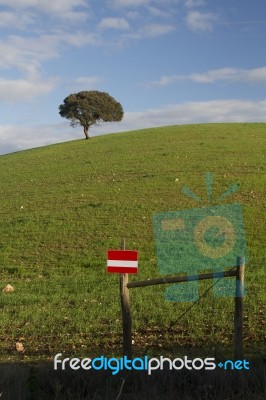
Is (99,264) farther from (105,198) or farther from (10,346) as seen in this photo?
(105,198)

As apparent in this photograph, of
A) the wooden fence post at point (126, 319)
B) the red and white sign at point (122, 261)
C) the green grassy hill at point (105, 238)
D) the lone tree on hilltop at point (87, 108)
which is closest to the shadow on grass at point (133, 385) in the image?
the wooden fence post at point (126, 319)

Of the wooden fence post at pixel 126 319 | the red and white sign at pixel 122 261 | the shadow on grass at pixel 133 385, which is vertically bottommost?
the shadow on grass at pixel 133 385

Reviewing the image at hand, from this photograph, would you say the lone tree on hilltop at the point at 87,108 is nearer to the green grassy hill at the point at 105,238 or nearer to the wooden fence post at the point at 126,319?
the green grassy hill at the point at 105,238

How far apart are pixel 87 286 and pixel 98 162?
2495 cm

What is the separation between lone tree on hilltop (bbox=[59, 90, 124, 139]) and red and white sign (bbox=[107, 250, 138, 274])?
57.3m

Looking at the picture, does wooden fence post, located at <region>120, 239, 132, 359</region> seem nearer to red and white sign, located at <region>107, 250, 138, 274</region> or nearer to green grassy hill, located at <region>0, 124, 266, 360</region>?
red and white sign, located at <region>107, 250, 138, 274</region>

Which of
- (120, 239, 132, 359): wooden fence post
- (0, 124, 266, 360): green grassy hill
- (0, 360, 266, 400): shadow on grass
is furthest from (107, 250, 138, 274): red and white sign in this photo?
(0, 124, 266, 360): green grassy hill

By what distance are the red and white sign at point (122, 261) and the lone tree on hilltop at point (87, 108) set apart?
5729 centimetres

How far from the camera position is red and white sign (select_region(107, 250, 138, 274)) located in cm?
708

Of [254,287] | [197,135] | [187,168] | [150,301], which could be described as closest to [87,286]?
[150,301]

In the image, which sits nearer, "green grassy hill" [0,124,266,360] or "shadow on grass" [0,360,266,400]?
"shadow on grass" [0,360,266,400]

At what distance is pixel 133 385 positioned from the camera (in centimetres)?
607

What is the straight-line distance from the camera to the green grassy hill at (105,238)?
9.34 metres

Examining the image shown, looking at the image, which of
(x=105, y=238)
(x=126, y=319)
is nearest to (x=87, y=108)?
(x=105, y=238)
